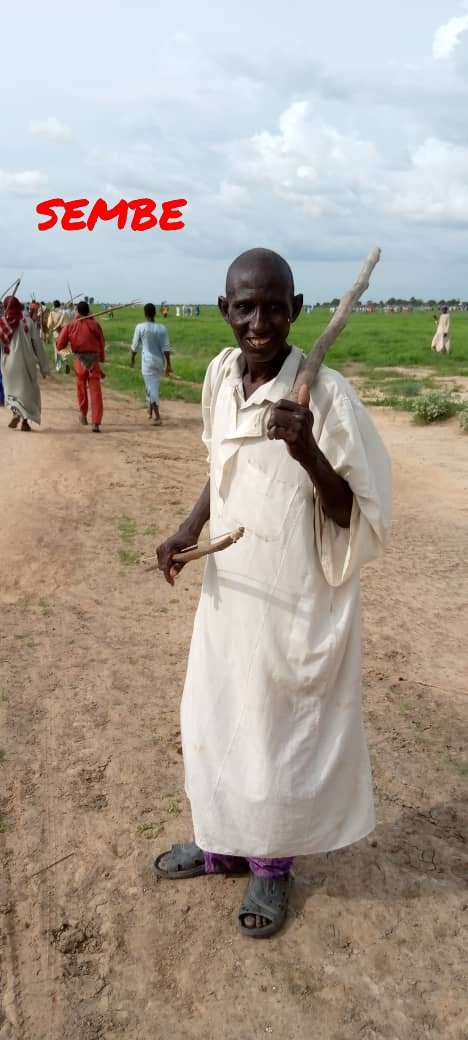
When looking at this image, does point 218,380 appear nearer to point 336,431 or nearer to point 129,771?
point 336,431

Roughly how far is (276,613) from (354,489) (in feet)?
1.23

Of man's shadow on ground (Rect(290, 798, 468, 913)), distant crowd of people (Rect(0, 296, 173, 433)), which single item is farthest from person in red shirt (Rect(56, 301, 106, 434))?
man's shadow on ground (Rect(290, 798, 468, 913))

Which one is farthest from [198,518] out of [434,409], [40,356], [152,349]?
[434,409]

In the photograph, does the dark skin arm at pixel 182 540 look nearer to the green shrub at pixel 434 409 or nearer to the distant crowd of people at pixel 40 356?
the distant crowd of people at pixel 40 356

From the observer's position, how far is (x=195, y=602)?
4785mm

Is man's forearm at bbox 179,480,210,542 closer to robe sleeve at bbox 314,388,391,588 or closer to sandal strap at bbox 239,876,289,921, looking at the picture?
robe sleeve at bbox 314,388,391,588

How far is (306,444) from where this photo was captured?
1.71 metres

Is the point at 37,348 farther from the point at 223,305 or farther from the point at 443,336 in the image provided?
the point at 443,336

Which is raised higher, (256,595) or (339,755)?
(256,595)

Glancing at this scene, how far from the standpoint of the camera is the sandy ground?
2035 mm

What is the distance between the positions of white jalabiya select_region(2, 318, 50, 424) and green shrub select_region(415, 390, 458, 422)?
4864 millimetres

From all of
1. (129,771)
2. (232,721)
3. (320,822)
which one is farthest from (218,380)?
(129,771)

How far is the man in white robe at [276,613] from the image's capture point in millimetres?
1913

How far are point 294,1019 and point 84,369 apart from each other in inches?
338
